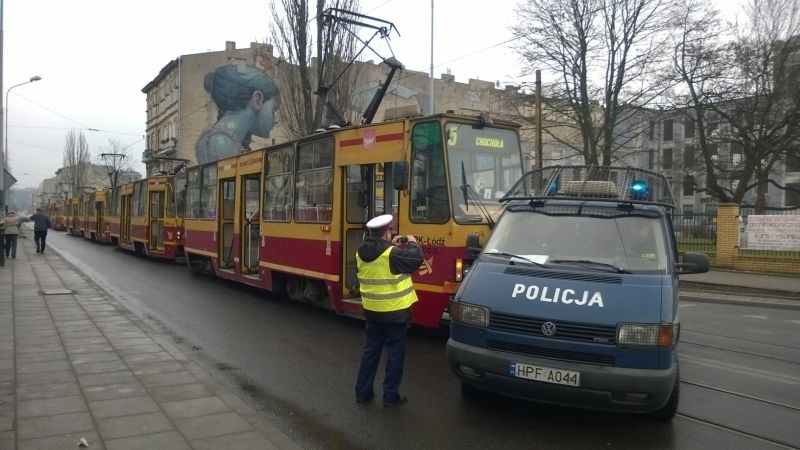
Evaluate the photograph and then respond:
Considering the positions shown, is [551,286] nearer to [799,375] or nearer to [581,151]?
[799,375]

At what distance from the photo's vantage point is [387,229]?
558 cm

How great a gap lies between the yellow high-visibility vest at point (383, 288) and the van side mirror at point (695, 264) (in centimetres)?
249

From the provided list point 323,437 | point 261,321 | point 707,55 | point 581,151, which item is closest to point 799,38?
point 707,55

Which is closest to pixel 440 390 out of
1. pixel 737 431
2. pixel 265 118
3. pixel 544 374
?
pixel 544 374

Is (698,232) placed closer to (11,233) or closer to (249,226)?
(249,226)

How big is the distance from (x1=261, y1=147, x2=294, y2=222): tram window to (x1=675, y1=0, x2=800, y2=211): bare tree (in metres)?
22.4

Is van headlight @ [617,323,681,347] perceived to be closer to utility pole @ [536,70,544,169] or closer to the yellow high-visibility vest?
the yellow high-visibility vest

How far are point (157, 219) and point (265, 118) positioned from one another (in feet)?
99.4

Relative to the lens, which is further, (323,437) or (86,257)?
(86,257)

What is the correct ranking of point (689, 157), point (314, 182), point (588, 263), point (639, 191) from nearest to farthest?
point (588, 263), point (639, 191), point (314, 182), point (689, 157)

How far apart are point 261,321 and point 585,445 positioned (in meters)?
6.49

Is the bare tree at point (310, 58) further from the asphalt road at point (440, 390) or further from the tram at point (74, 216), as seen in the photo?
the tram at point (74, 216)

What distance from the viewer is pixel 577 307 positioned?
4.68 metres

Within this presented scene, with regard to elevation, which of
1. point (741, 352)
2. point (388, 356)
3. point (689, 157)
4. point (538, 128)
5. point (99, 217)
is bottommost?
point (741, 352)
